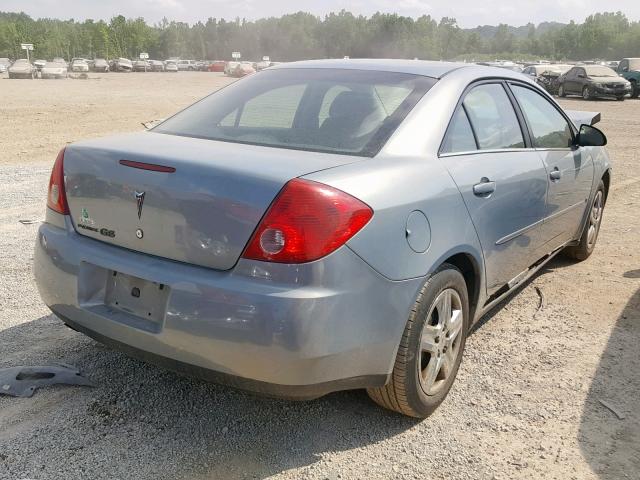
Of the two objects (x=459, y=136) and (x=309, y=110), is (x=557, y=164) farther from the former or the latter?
(x=309, y=110)

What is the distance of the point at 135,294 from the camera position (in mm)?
2564

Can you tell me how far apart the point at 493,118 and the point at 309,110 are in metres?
1.13

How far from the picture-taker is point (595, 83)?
89.9ft

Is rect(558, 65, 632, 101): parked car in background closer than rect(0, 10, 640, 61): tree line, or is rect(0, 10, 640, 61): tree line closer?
rect(558, 65, 632, 101): parked car in background

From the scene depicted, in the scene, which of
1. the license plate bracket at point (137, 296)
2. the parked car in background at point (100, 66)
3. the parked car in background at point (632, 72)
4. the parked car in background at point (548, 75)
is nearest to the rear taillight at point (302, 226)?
the license plate bracket at point (137, 296)

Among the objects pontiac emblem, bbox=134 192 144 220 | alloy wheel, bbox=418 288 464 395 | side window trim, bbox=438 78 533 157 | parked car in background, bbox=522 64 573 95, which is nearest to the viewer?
pontiac emblem, bbox=134 192 144 220

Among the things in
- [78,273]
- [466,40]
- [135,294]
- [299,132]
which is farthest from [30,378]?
[466,40]

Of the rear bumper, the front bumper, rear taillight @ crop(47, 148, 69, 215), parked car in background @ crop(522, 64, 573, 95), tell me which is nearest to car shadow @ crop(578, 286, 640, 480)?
the front bumper

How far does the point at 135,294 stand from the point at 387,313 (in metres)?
1.03

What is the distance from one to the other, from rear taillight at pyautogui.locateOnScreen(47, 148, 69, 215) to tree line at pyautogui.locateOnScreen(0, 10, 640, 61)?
124949 mm

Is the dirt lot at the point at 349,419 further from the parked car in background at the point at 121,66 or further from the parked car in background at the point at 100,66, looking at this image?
the parked car in background at the point at 121,66

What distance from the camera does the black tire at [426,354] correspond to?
2689 millimetres

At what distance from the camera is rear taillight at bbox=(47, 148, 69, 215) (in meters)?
2.90

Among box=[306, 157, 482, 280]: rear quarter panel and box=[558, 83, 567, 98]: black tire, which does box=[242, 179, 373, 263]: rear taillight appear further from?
box=[558, 83, 567, 98]: black tire
